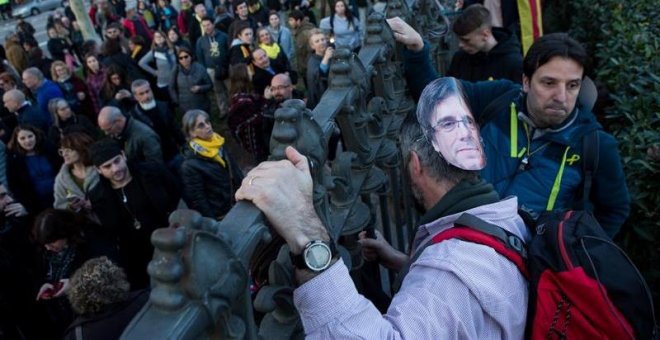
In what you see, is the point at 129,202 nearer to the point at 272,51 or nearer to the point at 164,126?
the point at 164,126

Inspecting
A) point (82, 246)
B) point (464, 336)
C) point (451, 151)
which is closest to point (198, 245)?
point (464, 336)

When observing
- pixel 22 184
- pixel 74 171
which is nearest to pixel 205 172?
pixel 74 171

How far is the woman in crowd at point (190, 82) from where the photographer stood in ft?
25.8

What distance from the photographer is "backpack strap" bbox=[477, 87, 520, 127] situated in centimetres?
261

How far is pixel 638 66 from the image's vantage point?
171 inches

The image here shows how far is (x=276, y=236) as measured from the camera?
61.1 inches

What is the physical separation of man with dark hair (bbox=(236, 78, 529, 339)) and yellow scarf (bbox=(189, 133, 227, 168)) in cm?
315

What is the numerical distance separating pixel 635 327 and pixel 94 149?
3.65 meters

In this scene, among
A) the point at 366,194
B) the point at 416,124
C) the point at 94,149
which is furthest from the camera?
the point at 94,149

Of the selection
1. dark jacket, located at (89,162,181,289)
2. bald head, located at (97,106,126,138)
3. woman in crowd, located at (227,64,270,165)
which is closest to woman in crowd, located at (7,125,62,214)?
bald head, located at (97,106,126,138)

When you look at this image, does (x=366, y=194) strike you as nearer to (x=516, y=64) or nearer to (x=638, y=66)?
(x=516, y=64)

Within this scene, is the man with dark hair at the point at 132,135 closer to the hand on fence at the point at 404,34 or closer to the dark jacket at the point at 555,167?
the hand on fence at the point at 404,34

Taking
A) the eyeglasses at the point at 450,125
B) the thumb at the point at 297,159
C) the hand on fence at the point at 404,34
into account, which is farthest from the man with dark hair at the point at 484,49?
the thumb at the point at 297,159

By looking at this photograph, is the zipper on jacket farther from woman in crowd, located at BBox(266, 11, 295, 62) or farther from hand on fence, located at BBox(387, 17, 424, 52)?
woman in crowd, located at BBox(266, 11, 295, 62)
